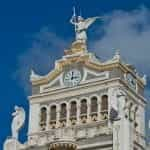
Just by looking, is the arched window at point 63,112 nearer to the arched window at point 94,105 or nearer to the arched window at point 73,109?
the arched window at point 73,109

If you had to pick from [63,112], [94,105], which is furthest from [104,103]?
[63,112]

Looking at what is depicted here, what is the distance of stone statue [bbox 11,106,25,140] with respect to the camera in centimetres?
6419

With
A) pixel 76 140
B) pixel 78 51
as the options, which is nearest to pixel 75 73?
pixel 78 51

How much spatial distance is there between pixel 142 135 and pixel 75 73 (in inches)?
294

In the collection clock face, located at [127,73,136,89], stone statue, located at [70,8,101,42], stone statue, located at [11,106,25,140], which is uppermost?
stone statue, located at [70,8,101,42]

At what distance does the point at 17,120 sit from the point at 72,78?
5687 millimetres

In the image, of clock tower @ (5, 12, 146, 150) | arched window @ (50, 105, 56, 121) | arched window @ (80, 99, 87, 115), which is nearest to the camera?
clock tower @ (5, 12, 146, 150)

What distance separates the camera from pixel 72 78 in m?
64.9

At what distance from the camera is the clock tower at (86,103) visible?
59931mm

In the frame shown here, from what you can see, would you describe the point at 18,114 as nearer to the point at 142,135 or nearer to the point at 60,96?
the point at 60,96

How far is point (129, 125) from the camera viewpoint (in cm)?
5919

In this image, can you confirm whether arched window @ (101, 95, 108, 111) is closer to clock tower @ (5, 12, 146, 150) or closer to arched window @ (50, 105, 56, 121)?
clock tower @ (5, 12, 146, 150)

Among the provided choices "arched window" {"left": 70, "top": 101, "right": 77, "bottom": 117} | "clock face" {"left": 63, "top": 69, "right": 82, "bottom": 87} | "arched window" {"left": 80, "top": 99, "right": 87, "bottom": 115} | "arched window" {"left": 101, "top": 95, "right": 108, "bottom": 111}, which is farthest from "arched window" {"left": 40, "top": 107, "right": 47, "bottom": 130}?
"arched window" {"left": 101, "top": 95, "right": 108, "bottom": 111}

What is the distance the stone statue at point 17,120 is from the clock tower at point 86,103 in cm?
116
